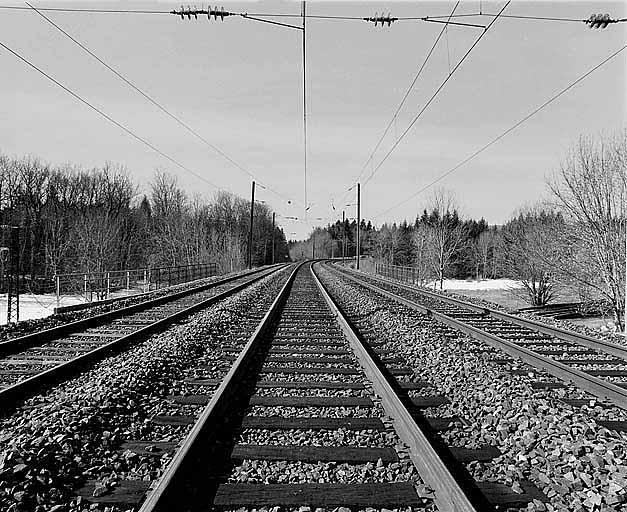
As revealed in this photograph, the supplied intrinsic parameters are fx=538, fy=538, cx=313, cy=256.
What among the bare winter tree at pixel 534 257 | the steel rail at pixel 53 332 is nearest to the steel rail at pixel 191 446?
the steel rail at pixel 53 332

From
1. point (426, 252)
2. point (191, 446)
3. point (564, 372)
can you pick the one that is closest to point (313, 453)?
point (191, 446)

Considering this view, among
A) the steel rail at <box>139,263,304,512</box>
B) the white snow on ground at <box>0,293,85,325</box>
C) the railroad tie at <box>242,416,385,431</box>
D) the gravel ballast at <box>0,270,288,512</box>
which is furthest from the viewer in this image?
the white snow on ground at <box>0,293,85,325</box>

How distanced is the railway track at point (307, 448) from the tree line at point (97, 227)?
40.5 meters

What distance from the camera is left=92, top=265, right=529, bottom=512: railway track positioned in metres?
3.50

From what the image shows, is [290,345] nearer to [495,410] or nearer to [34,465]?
[495,410]

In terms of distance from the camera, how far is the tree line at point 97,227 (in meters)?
47.7

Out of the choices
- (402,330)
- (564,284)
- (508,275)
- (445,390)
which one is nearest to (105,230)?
(508,275)

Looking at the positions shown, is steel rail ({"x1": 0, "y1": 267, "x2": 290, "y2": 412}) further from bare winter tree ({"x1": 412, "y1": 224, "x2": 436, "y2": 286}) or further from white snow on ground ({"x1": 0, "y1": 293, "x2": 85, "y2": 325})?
bare winter tree ({"x1": 412, "y1": 224, "x2": 436, "y2": 286})

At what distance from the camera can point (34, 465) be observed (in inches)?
153

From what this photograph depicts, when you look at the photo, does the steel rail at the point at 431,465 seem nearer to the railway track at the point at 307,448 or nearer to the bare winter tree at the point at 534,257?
the railway track at the point at 307,448

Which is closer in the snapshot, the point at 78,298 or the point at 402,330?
the point at 402,330

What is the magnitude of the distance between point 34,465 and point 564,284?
27.2 m

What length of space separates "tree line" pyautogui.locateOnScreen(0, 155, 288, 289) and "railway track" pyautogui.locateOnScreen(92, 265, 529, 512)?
40505 millimetres

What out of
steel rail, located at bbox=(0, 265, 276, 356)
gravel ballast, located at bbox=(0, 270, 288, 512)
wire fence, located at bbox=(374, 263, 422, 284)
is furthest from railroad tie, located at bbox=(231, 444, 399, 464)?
wire fence, located at bbox=(374, 263, 422, 284)
